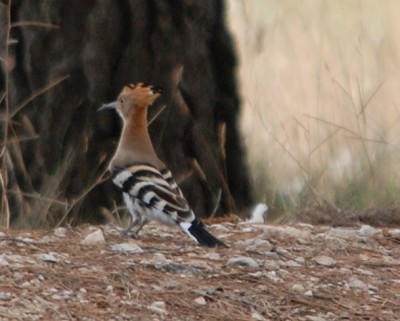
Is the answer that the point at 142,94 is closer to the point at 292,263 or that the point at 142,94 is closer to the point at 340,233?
the point at 340,233

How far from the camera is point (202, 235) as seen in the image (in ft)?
21.2

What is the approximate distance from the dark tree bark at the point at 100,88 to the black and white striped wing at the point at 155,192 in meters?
0.98

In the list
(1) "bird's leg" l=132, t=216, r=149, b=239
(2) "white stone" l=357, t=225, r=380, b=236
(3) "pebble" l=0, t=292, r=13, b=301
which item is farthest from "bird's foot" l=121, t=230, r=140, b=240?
(3) "pebble" l=0, t=292, r=13, b=301

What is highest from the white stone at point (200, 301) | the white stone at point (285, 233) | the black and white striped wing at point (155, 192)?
the black and white striped wing at point (155, 192)

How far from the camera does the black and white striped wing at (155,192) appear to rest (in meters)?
6.75

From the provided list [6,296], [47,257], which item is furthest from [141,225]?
[6,296]

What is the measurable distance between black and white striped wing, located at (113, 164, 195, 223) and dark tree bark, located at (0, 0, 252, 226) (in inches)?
38.7

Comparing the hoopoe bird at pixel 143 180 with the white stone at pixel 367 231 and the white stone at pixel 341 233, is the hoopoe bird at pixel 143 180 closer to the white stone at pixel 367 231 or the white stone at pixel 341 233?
the white stone at pixel 341 233

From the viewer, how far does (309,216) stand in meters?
7.57

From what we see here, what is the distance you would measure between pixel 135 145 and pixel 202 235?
1019mm

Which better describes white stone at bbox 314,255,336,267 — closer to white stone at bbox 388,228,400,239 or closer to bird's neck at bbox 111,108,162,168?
white stone at bbox 388,228,400,239

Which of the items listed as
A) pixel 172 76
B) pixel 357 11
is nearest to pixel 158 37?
pixel 172 76

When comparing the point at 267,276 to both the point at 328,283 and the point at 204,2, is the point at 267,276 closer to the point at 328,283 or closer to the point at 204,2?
the point at 328,283

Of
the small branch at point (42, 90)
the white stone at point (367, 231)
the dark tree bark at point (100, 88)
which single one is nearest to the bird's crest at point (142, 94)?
the small branch at point (42, 90)
